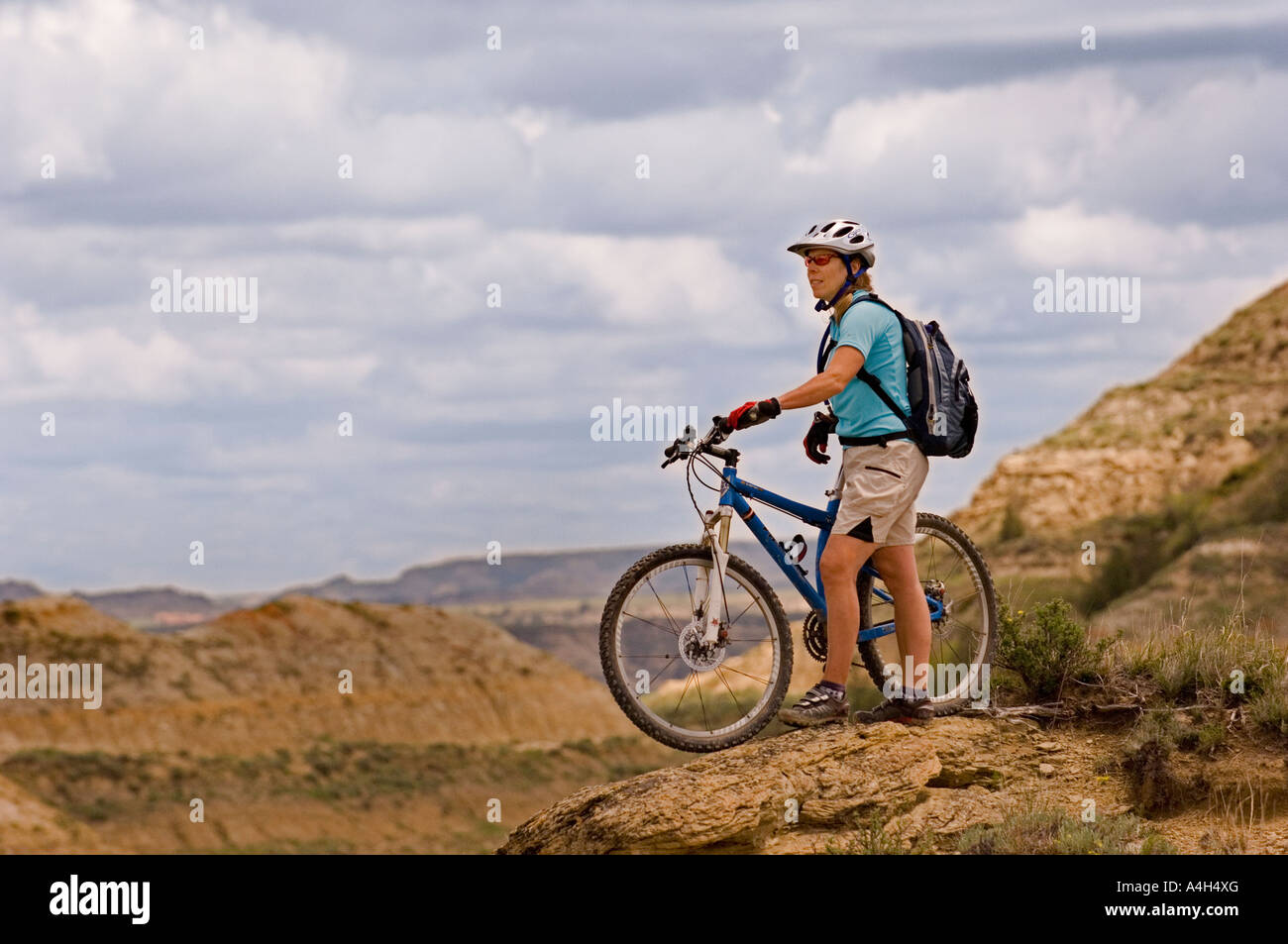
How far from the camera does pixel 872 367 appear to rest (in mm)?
8016

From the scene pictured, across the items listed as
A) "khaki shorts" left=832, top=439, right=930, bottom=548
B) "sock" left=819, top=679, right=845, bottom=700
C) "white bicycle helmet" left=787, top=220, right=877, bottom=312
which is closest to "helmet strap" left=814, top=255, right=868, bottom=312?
"white bicycle helmet" left=787, top=220, right=877, bottom=312

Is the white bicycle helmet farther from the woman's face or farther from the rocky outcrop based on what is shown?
the rocky outcrop

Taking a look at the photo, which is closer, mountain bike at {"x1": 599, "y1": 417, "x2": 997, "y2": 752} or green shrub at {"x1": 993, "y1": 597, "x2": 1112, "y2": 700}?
mountain bike at {"x1": 599, "y1": 417, "x2": 997, "y2": 752}

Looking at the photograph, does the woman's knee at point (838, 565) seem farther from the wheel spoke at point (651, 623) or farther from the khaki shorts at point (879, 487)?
Result: the wheel spoke at point (651, 623)

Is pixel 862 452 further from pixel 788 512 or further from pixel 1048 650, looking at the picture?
pixel 1048 650

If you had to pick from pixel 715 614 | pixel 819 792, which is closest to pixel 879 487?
pixel 715 614

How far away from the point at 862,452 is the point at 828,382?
565mm

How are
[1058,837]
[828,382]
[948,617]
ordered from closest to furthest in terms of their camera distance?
[828,382], [1058,837], [948,617]

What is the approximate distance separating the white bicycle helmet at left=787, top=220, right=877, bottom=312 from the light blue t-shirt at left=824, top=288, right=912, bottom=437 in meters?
0.12

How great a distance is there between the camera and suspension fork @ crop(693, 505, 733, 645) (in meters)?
8.20

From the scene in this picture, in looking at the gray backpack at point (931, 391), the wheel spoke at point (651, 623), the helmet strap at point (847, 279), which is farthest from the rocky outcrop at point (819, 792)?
the helmet strap at point (847, 279)

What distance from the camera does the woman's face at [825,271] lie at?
8117 millimetres

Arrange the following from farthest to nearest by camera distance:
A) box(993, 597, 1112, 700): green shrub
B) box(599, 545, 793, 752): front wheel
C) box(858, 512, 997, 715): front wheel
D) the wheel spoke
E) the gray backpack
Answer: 1. box(993, 597, 1112, 700): green shrub
2. box(858, 512, 997, 715): front wheel
3. the wheel spoke
4. box(599, 545, 793, 752): front wheel
5. the gray backpack

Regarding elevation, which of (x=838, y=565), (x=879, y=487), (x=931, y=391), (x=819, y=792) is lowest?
(x=819, y=792)
